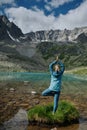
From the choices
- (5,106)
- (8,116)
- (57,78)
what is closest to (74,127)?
(57,78)

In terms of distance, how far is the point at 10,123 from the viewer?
1794 centimetres

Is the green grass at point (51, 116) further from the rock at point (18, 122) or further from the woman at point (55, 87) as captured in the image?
the rock at point (18, 122)

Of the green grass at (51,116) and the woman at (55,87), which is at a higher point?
the woman at (55,87)

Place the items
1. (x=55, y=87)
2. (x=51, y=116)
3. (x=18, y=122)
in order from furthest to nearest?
(x=18, y=122) → (x=55, y=87) → (x=51, y=116)

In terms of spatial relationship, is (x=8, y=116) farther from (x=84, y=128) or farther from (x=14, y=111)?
(x=84, y=128)

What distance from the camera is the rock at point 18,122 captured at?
16859 mm

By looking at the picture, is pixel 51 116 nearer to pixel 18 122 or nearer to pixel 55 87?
pixel 55 87

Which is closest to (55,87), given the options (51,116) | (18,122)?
(51,116)

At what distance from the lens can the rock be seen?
16859 mm

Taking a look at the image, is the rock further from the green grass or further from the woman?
the woman

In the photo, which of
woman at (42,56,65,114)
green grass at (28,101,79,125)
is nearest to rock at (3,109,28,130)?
green grass at (28,101,79,125)

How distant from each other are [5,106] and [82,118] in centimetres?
715

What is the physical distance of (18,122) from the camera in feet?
60.4

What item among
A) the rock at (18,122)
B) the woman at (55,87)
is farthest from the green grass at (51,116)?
the rock at (18,122)
